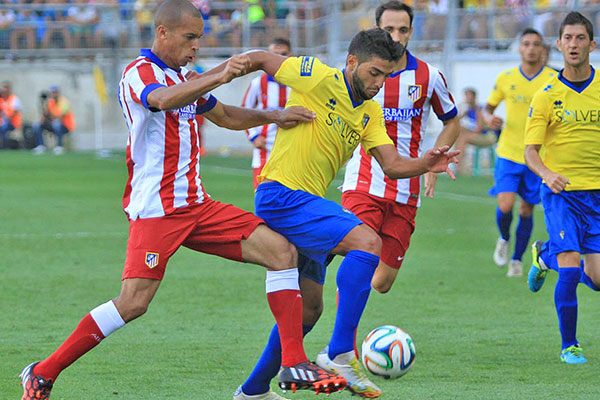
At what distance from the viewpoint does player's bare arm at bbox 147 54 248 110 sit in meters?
4.86

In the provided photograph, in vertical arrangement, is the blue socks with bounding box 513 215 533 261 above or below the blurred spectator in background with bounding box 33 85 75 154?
above

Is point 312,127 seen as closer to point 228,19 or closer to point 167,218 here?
point 167,218

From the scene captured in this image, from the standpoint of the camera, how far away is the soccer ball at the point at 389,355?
18.4ft

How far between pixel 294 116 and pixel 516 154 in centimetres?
569

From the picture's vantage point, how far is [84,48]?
3384 centimetres

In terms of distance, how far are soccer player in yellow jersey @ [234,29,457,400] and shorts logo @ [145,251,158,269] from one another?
0.66 metres

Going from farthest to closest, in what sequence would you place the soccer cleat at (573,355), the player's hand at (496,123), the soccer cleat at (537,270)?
the player's hand at (496,123) → the soccer cleat at (537,270) → the soccer cleat at (573,355)

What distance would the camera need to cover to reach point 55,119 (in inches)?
1278

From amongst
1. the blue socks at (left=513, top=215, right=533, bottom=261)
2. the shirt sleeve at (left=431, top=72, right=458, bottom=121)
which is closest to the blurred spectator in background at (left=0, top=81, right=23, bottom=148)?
the blue socks at (left=513, top=215, right=533, bottom=261)

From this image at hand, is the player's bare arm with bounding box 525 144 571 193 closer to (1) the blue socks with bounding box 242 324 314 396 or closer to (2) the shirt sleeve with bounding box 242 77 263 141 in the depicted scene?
(1) the blue socks with bounding box 242 324 314 396

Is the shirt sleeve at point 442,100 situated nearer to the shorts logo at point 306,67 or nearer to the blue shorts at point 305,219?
the shorts logo at point 306,67

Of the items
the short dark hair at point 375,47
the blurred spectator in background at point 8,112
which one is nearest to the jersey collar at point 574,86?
the short dark hair at point 375,47

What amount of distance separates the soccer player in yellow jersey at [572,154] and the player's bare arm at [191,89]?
2648 millimetres

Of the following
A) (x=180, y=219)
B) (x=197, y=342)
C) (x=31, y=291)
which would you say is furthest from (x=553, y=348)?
(x=31, y=291)
